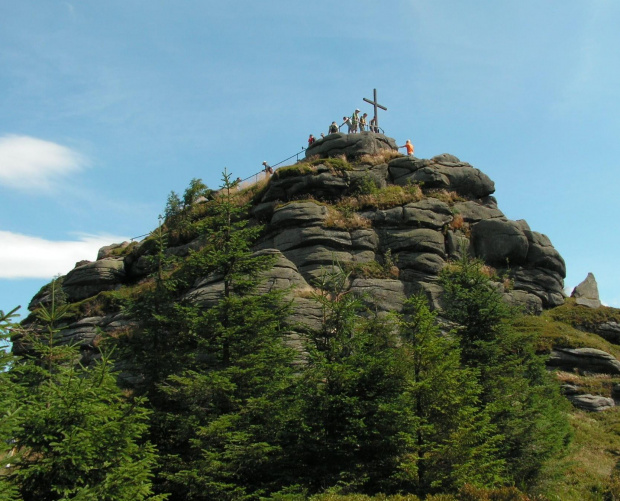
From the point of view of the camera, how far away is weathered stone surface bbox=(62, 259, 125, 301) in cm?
3559

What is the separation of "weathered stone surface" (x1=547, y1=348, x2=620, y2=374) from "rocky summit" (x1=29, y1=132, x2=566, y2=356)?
3.76 m

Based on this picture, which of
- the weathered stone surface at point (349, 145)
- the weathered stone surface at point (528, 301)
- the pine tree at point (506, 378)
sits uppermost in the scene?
the weathered stone surface at point (349, 145)

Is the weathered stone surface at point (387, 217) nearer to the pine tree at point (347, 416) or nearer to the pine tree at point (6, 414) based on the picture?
the pine tree at point (347, 416)

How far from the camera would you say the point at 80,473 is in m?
10.7

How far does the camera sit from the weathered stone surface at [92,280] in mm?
35594


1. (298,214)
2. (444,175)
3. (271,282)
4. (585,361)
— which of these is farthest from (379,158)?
(585,361)

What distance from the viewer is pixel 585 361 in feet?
91.2

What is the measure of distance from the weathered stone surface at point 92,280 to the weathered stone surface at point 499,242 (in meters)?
22.6

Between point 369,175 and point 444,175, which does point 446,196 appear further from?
point 369,175

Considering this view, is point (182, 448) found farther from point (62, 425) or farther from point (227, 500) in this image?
point (62, 425)

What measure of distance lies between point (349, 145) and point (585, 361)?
18598 mm

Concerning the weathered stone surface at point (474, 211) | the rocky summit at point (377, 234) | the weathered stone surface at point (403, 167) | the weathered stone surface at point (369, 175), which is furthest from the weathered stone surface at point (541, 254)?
the weathered stone surface at point (369, 175)

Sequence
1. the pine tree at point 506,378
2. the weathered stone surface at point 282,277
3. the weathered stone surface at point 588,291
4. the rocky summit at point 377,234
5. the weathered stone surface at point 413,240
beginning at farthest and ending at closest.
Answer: the weathered stone surface at point 588,291, the weathered stone surface at point 413,240, the rocky summit at point 377,234, the weathered stone surface at point 282,277, the pine tree at point 506,378

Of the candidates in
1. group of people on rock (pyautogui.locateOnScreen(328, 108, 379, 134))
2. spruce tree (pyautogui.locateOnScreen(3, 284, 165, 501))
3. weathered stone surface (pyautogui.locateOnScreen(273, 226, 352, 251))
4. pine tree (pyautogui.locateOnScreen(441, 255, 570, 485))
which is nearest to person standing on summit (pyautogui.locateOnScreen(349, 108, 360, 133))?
group of people on rock (pyautogui.locateOnScreen(328, 108, 379, 134))
